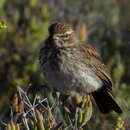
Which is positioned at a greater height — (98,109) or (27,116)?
(27,116)

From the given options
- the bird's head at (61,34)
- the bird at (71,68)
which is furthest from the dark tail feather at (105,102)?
the bird's head at (61,34)

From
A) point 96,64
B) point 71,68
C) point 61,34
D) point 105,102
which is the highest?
point 61,34

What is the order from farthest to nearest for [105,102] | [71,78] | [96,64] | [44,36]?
1. [44,36]
2. [96,64]
3. [105,102]
4. [71,78]

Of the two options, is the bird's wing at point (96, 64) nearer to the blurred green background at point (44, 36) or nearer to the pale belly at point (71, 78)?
the pale belly at point (71, 78)

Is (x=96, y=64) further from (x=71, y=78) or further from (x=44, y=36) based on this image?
(x=44, y=36)

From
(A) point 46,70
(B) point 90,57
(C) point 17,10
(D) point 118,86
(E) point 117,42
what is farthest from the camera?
(C) point 17,10

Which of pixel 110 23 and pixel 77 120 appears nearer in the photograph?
pixel 77 120

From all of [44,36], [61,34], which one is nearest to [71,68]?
[61,34]

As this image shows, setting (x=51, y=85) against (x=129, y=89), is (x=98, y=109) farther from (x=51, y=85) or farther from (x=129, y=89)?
(x=129, y=89)

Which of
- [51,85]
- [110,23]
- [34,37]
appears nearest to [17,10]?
[34,37]
